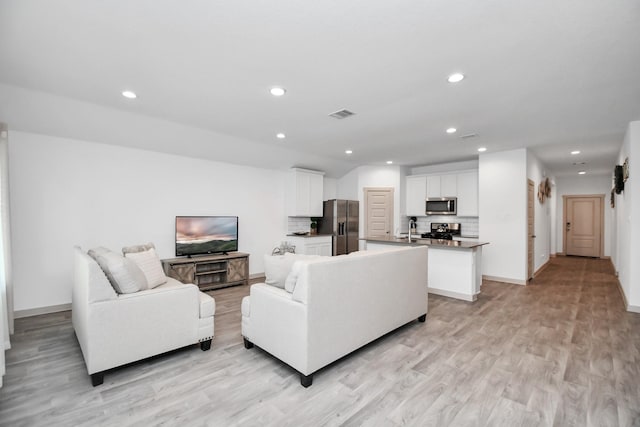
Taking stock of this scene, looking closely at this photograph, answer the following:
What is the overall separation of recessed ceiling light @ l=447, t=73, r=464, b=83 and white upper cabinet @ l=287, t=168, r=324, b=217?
14.1 feet

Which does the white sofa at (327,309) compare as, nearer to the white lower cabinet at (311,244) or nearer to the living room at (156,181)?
the living room at (156,181)

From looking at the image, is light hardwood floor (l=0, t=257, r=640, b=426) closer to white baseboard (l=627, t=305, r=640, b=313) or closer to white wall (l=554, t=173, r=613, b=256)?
white baseboard (l=627, t=305, r=640, b=313)

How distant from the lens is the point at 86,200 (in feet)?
14.3

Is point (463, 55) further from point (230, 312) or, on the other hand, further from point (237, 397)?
point (230, 312)

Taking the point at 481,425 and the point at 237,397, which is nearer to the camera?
the point at 481,425

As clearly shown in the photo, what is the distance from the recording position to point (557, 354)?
2.89 meters

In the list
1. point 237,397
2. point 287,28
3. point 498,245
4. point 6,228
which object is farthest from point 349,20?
point 498,245

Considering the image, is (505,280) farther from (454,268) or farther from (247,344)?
(247,344)

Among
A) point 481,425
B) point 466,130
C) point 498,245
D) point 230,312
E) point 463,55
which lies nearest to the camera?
point 481,425

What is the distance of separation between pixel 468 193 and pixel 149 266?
6.47 metres

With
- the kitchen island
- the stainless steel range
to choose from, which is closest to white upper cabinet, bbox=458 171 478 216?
the stainless steel range

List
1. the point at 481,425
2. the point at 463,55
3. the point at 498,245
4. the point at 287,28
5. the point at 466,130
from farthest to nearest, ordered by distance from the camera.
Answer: the point at 498,245 < the point at 466,130 < the point at 463,55 < the point at 287,28 < the point at 481,425

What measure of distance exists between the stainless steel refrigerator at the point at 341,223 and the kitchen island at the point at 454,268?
91.3 inches

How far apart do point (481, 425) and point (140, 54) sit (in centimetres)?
376
